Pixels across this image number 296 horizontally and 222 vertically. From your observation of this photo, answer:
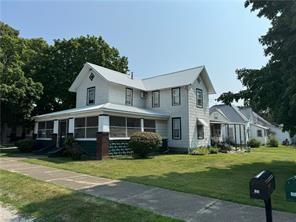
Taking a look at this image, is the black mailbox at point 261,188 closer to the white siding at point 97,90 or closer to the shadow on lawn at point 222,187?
the shadow on lawn at point 222,187

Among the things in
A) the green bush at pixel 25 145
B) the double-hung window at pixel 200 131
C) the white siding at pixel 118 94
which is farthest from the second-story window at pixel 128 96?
the green bush at pixel 25 145

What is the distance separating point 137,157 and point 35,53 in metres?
21.4

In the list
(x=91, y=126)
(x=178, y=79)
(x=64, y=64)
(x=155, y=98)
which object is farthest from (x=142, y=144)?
(x=64, y=64)

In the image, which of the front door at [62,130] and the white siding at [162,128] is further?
the white siding at [162,128]

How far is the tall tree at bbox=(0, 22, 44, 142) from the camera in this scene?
23.3 metres

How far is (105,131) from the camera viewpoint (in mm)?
16531

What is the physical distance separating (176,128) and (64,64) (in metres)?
17.3

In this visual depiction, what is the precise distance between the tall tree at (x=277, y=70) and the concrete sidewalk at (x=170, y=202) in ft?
16.5

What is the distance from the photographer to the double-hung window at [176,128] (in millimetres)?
21859

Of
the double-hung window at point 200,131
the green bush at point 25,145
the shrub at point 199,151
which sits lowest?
the shrub at point 199,151

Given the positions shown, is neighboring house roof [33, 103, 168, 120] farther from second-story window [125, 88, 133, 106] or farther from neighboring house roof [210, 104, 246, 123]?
neighboring house roof [210, 104, 246, 123]

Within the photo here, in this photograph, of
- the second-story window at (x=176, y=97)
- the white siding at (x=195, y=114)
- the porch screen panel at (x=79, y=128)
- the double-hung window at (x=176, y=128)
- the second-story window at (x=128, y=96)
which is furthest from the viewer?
the second-story window at (x=128, y=96)

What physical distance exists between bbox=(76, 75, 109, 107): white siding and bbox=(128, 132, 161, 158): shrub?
5.45 meters

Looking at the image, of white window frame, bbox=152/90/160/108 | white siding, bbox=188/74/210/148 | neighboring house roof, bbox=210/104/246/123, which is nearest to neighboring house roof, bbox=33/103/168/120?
white window frame, bbox=152/90/160/108
